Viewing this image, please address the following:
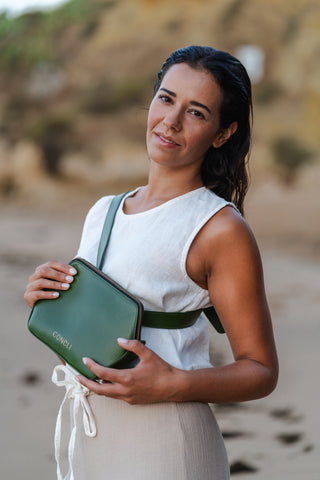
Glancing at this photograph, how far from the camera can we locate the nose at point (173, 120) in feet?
4.83

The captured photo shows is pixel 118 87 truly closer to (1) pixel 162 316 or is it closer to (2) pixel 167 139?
(2) pixel 167 139

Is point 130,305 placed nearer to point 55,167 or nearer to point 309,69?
point 55,167

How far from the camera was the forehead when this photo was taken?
4.86 ft

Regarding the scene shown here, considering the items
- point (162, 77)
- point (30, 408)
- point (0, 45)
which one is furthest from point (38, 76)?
point (162, 77)

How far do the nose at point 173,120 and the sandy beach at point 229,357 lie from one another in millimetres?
3115

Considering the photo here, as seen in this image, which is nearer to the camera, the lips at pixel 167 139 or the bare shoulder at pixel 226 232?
the bare shoulder at pixel 226 232

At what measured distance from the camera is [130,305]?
4.39 ft

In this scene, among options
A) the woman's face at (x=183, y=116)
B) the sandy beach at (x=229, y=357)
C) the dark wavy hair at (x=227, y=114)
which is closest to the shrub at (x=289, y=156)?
the sandy beach at (x=229, y=357)

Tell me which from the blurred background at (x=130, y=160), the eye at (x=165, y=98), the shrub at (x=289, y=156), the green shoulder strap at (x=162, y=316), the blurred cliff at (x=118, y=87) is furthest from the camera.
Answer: the blurred cliff at (x=118, y=87)

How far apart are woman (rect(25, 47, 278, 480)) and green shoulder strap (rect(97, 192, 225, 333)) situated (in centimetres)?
2

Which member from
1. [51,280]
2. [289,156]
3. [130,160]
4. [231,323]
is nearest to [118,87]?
[130,160]

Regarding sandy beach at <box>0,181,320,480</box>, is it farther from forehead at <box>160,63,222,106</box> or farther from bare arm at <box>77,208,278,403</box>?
forehead at <box>160,63,222,106</box>

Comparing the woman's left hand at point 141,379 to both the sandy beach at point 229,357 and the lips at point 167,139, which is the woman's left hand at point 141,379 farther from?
the sandy beach at point 229,357

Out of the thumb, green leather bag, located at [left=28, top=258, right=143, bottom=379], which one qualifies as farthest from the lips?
the thumb
